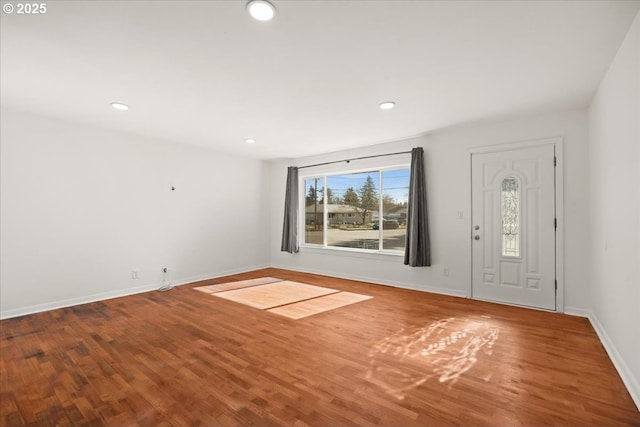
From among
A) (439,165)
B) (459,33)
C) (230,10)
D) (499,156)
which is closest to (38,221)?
(230,10)

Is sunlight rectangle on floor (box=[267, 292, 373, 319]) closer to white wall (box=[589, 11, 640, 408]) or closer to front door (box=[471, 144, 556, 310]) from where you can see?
front door (box=[471, 144, 556, 310])

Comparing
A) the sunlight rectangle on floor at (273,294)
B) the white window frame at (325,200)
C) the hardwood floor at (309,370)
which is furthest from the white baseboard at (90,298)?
the white window frame at (325,200)

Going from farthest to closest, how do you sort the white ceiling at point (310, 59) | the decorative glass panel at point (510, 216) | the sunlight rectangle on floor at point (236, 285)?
the sunlight rectangle on floor at point (236, 285) → the decorative glass panel at point (510, 216) → the white ceiling at point (310, 59)

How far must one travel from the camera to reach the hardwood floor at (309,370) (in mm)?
1775

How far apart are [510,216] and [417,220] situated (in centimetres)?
121

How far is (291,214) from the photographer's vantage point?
6426 millimetres

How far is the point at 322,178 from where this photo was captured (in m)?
6.41

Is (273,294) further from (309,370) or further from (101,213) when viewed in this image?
(101,213)

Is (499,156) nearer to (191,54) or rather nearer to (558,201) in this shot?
(558,201)

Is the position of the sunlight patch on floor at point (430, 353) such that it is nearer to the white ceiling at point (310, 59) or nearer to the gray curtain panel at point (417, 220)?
the gray curtain panel at point (417, 220)

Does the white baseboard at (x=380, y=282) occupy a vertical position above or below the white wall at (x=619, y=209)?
below

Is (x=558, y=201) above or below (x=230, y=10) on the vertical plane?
below

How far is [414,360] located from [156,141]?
4888mm

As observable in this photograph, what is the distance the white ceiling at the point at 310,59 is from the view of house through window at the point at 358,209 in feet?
5.44
